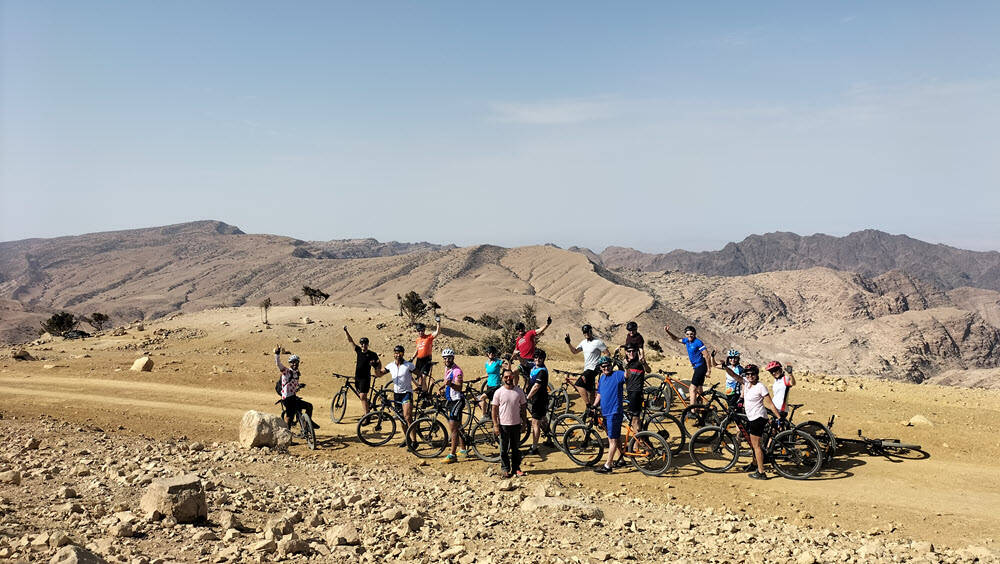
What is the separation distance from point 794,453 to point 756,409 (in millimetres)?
1303

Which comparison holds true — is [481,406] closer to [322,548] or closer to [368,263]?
[322,548]

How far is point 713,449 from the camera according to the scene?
1062 centimetres

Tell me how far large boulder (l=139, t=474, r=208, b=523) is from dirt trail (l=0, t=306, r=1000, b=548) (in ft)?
14.0

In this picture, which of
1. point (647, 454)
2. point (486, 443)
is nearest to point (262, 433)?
point (486, 443)

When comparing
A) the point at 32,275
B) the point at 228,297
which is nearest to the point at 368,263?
the point at 228,297

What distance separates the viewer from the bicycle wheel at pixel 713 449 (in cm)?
1030

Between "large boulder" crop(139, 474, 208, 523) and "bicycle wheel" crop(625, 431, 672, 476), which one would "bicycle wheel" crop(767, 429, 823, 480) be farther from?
"large boulder" crop(139, 474, 208, 523)

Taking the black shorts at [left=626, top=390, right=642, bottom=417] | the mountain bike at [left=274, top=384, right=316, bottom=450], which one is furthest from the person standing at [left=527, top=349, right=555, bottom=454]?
the mountain bike at [left=274, top=384, right=316, bottom=450]

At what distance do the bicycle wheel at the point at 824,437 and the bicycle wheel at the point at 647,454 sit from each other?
237cm

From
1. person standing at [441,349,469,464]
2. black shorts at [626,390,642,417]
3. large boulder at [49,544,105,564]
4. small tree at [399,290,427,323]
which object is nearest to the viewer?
large boulder at [49,544,105,564]

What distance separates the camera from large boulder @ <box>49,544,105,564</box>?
4.68 meters

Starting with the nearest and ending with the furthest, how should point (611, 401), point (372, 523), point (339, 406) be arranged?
point (372, 523) < point (611, 401) < point (339, 406)

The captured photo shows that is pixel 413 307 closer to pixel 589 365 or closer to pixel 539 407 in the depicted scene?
pixel 589 365

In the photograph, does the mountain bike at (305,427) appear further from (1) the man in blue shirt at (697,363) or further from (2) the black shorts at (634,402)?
(1) the man in blue shirt at (697,363)
